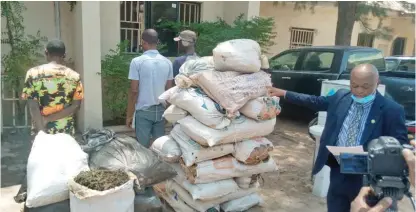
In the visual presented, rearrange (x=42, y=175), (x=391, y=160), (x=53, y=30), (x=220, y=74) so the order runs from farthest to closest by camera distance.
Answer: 1. (x=53, y=30)
2. (x=220, y=74)
3. (x=42, y=175)
4. (x=391, y=160)

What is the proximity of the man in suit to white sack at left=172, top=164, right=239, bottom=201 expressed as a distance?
2.77ft

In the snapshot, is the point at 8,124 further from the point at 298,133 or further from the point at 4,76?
the point at 298,133

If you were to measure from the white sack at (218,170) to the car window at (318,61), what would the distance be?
4.03 metres

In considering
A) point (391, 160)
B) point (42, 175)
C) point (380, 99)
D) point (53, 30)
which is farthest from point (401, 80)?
point (53, 30)

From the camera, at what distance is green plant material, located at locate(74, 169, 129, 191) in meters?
2.25

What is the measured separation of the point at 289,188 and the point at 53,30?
473cm

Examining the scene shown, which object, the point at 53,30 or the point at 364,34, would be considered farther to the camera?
the point at 364,34

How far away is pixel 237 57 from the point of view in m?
2.99

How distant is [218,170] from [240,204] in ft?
1.77

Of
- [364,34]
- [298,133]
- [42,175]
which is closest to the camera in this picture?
[42,175]

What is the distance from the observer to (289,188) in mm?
4227

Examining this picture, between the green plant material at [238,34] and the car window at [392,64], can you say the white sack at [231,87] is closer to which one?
the green plant material at [238,34]

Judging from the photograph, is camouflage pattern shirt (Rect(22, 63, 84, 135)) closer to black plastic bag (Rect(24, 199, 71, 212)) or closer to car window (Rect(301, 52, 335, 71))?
black plastic bag (Rect(24, 199, 71, 212))

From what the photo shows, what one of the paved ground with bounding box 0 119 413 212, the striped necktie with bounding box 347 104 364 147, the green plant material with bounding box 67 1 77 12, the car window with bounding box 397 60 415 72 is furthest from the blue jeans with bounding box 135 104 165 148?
the car window with bounding box 397 60 415 72
